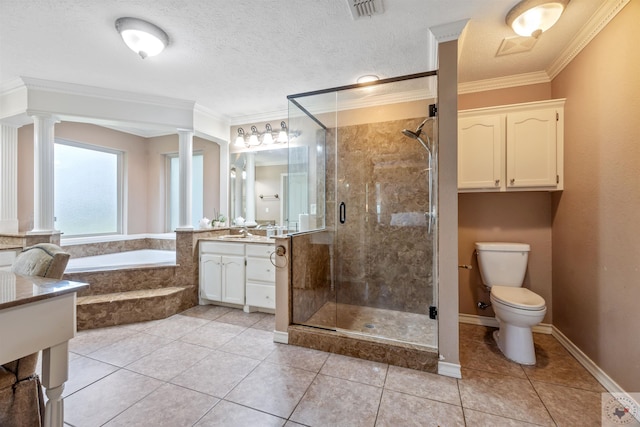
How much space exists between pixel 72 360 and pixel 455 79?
3.50m

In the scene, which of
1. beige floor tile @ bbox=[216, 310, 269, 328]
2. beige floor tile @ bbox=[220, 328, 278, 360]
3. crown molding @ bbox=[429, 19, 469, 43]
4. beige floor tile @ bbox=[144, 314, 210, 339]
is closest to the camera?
crown molding @ bbox=[429, 19, 469, 43]

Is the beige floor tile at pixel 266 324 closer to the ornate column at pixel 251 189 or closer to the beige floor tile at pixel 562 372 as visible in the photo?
the ornate column at pixel 251 189

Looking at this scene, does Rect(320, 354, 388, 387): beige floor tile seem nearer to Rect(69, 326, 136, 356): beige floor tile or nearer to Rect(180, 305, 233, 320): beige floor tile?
Rect(180, 305, 233, 320): beige floor tile

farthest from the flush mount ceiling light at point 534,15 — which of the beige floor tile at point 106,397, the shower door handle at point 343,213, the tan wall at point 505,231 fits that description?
the beige floor tile at point 106,397

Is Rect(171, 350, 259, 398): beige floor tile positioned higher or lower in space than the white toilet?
lower

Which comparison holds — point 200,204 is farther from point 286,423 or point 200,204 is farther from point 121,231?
point 286,423

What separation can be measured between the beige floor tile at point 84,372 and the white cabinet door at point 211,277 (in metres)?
1.23

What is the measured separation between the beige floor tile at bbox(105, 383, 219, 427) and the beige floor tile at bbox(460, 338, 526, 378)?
1.84 meters

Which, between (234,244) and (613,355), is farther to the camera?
(234,244)

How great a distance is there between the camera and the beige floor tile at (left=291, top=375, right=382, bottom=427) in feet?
4.65

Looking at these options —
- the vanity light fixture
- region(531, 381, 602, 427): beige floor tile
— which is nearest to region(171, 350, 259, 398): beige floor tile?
region(531, 381, 602, 427): beige floor tile

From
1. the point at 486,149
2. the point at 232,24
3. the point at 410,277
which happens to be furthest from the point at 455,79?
the point at 410,277

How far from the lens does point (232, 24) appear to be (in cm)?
185

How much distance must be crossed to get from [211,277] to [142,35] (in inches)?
94.8
